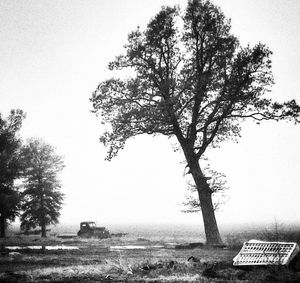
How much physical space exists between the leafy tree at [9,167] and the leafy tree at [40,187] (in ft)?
8.67

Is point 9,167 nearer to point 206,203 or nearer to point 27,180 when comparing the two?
point 27,180

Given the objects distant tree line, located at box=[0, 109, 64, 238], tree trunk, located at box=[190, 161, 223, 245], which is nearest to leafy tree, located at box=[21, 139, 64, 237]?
distant tree line, located at box=[0, 109, 64, 238]

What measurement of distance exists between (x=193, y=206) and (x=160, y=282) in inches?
501

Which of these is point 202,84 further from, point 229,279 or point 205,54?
point 229,279

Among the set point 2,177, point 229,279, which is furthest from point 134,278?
point 2,177

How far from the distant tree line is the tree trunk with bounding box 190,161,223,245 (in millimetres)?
22084

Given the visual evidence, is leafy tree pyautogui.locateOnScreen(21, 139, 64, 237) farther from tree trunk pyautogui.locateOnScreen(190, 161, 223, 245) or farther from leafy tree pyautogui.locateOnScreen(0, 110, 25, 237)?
tree trunk pyautogui.locateOnScreen(190, 161, 223, 245)

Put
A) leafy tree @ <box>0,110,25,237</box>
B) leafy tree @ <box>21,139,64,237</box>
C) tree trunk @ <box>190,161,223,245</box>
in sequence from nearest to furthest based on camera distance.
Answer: tree trunk @ <box>190,161,223,245</box> < leafy tree @ <box>0,110,25,237</box> < leafy tree @ <box>21,139,64,237</box>

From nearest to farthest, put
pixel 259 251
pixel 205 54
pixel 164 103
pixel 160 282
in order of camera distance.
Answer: pixel 160 282 → pixel 259 251 → pixel 164 103 → pixel 205 54

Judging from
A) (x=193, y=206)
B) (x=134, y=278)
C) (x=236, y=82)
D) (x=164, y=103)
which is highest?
(x=236, y=82)

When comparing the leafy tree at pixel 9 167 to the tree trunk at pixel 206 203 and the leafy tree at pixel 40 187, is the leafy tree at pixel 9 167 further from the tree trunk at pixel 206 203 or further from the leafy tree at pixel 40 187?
the tree trunk at pixel 206 203

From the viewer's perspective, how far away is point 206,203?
17141 millimetres

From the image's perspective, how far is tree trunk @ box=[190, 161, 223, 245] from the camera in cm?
1683

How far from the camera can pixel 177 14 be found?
18266 millimetres
